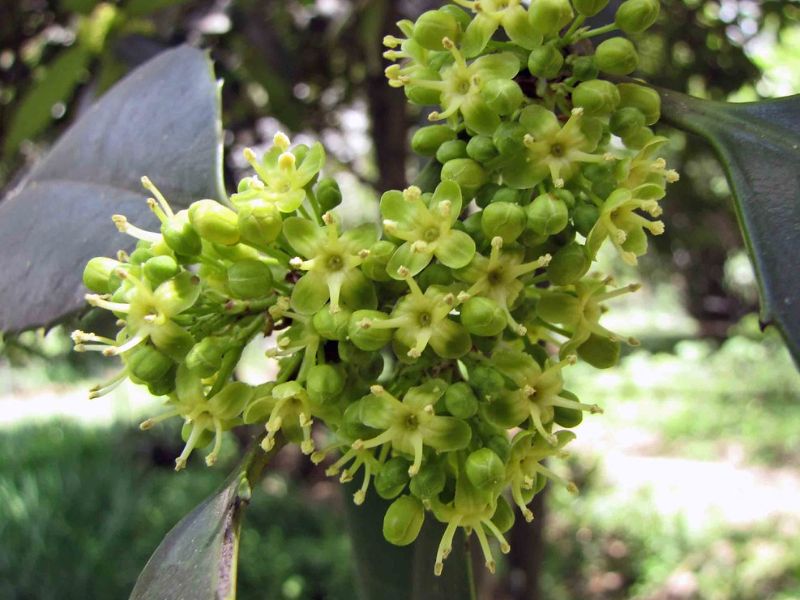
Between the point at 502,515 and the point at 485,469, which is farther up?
the point at 485,469

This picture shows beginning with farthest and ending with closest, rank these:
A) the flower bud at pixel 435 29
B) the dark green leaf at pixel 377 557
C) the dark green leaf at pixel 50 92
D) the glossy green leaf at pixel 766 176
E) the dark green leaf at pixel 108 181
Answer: the dark green leaf at pixel 50 92 → the dark green leaf at pixel 377 557 → the dark green leaf at pixel 108 181 → the flower bud at pixel 435 29 → the glossy green leaf at pixel 766 176

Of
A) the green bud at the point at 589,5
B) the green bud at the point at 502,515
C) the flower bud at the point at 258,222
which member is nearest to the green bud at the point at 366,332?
the flower bud at the point at 258,222

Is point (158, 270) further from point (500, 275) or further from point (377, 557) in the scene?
point (377, 557)

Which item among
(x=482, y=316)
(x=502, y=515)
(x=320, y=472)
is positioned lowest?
(x=320, y=472)

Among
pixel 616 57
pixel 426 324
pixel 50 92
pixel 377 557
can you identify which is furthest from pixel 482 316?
pixel 50 92

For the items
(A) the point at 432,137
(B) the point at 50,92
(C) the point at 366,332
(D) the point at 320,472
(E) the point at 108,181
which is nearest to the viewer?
(C) the point at 366,332

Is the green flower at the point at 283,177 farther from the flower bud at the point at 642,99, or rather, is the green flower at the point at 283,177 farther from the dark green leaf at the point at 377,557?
the dark green leaf at the point at 377,557
